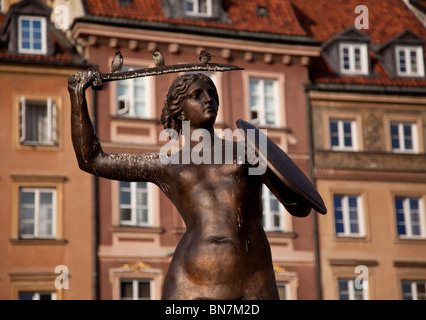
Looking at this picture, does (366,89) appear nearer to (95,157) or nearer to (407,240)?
(407,240)

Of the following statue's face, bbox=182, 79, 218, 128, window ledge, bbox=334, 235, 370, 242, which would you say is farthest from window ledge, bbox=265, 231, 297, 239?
statue's face, bbox=182, 79, 218, 128

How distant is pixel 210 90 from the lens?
6570 millimetres

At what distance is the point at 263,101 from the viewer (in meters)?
32.6

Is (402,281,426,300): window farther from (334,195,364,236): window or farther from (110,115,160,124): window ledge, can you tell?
(110,115,160,124): window ledge

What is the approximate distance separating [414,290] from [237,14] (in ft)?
32.9

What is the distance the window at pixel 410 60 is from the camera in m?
35.4

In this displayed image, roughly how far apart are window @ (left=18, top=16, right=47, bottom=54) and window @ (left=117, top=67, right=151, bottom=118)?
2502 mm

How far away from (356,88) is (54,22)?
9.52 meters

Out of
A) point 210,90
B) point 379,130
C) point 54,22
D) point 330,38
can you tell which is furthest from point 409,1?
point 210,90

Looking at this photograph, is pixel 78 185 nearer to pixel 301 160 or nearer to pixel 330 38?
pixel 301 160

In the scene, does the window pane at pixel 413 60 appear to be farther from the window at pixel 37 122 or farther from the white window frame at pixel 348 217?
the window at pixel 37 122

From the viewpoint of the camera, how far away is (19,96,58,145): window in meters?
29.3

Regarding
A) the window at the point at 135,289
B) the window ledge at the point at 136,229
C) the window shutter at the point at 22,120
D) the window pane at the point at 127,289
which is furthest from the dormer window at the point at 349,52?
the window shutter at the point at 22,120

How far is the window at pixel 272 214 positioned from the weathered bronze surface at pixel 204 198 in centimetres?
2405
